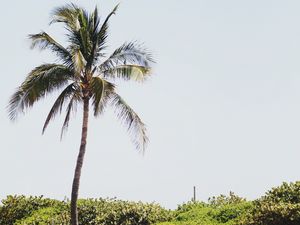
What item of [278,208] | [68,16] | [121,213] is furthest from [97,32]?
[278,208]

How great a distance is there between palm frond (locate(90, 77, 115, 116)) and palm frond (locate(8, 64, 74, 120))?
135 centimetres

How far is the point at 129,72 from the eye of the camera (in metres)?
20.2

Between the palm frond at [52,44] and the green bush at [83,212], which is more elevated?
the palm frond at [52,44]

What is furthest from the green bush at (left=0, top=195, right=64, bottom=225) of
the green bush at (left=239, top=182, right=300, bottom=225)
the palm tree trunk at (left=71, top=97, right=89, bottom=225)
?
the green bush at (left=239, top=182, right=300, bottom=225)

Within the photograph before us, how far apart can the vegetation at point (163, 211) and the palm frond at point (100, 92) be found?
4.62 metres

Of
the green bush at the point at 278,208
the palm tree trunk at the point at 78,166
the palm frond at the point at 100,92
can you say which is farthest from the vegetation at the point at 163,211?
the palm frond at the point at 100,92

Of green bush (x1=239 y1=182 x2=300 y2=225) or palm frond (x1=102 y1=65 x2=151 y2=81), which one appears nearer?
green bush (x1=239 y1=182 x2=300 y2=225)

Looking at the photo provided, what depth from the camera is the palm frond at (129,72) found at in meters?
20.0

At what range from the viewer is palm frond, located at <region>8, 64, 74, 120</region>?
765 inches

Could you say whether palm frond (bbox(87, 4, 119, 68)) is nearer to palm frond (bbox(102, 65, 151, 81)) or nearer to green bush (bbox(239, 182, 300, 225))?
palm frond (bbox(102, 65, 151, 81))

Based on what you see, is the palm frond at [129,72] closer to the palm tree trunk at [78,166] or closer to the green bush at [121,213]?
the palm tree trunk at [78,166]

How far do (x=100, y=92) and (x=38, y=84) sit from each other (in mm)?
2618

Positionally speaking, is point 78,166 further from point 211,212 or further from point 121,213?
point 211,212

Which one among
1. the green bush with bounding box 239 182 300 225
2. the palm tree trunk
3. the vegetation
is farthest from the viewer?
the palm tree trunk
